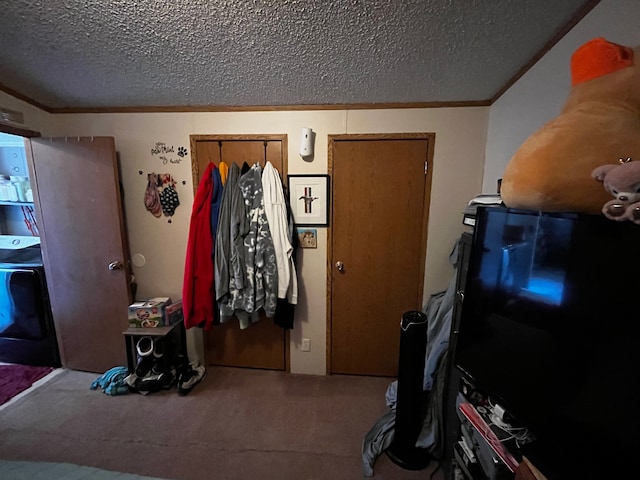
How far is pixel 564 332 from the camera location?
2.20ft

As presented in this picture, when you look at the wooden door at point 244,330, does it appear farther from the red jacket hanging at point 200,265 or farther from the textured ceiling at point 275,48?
the textured ceiling at point 275,48

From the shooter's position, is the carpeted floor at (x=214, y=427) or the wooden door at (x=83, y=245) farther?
the wooden door at (x=83, y=245)

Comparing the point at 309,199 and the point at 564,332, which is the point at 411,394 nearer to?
the point at 564,332

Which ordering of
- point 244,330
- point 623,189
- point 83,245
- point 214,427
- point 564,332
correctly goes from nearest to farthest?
1. point 623,189
2. point 564,332
3. point 214,427
4. point 83,245
5. point 244,330

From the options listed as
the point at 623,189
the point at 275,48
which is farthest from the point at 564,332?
the point at 275,48

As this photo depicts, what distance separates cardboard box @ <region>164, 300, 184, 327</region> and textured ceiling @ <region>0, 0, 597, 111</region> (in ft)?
5.20

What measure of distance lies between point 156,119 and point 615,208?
2.53 m

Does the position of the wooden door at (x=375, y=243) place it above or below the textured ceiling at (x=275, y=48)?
below

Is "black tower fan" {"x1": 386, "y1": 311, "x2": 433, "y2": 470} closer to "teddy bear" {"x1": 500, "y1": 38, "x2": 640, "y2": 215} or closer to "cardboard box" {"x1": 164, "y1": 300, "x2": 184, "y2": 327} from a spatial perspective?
"teddy bear" {"x1": 500, "y1": 38, "x2": 640, "y2": 215}

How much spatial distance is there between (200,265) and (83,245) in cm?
100

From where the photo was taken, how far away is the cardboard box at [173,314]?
6.77 ft

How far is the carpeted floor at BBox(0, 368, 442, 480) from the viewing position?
1.45 metres

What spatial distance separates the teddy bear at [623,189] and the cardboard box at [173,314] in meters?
2.46

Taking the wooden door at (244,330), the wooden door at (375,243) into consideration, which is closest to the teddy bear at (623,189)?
the wooden door at (375,243)
